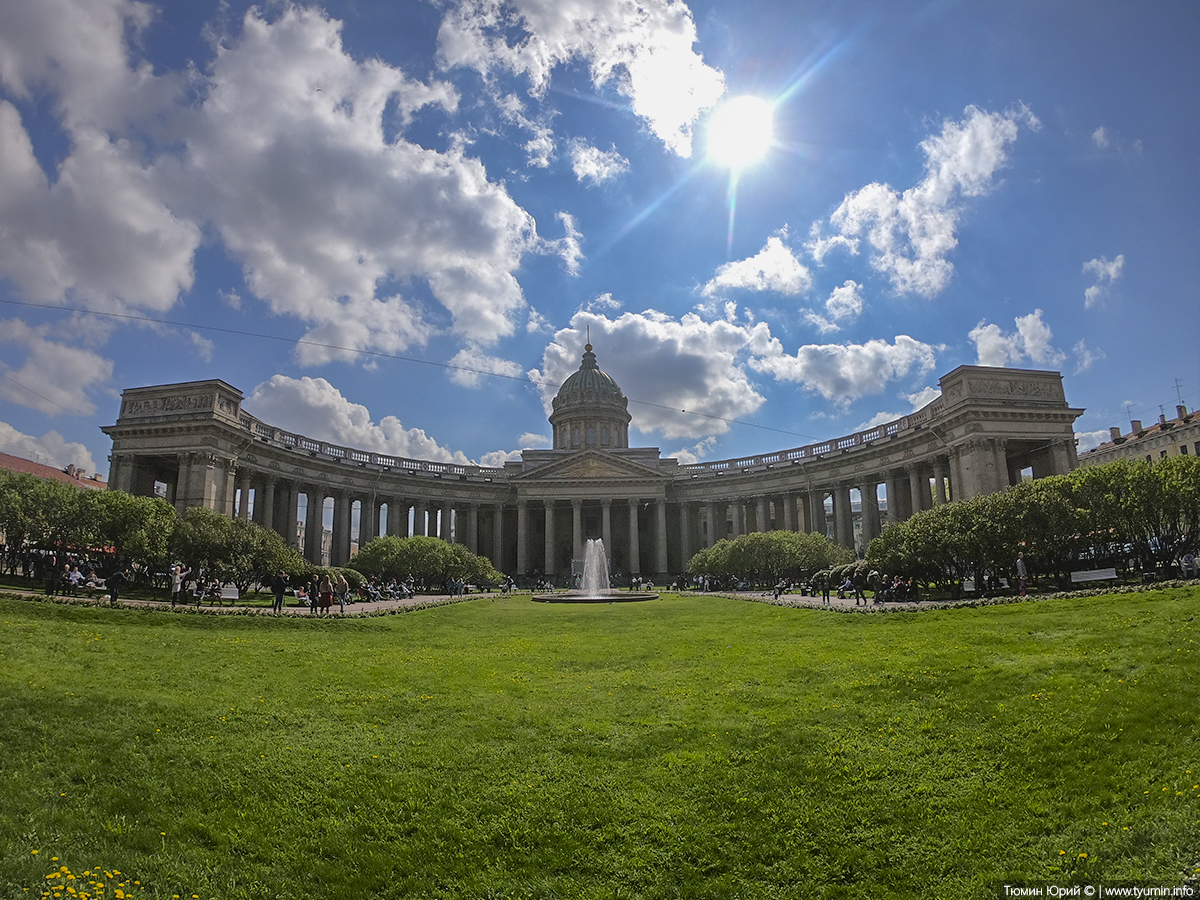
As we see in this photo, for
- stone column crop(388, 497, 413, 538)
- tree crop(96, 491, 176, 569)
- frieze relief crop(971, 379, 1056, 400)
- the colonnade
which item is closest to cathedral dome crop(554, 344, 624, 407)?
the colonnade

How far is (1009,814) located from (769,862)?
313 centimetres

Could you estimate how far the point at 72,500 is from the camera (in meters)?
31.4

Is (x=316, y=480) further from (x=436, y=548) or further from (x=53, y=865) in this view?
(x=53, y=865)

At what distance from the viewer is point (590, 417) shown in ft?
292

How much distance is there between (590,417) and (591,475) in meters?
17.4

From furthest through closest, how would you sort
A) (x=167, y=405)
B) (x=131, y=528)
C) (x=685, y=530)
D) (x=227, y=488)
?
1. (x=685, y=530)
2. (x=227, y=488)
3. (x=167, y=405)
4. (x=131, y=528)

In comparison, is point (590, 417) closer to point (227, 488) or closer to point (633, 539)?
point (633, 539)

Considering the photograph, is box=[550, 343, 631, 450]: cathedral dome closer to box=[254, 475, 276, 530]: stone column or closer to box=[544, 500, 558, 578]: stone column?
box=[544, 500, 558, 578]: stone column

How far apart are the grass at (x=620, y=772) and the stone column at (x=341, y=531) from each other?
4715 centimetres

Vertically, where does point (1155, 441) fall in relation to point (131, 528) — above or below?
above

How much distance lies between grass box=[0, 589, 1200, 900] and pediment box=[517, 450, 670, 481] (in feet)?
186

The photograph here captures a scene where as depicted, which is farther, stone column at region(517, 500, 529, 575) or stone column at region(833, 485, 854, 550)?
stone column at region(517, 500, 529, 575)

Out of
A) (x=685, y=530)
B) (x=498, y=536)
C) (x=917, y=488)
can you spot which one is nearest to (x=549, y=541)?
(x=498, y=536)

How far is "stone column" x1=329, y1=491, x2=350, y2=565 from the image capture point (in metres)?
62.2
